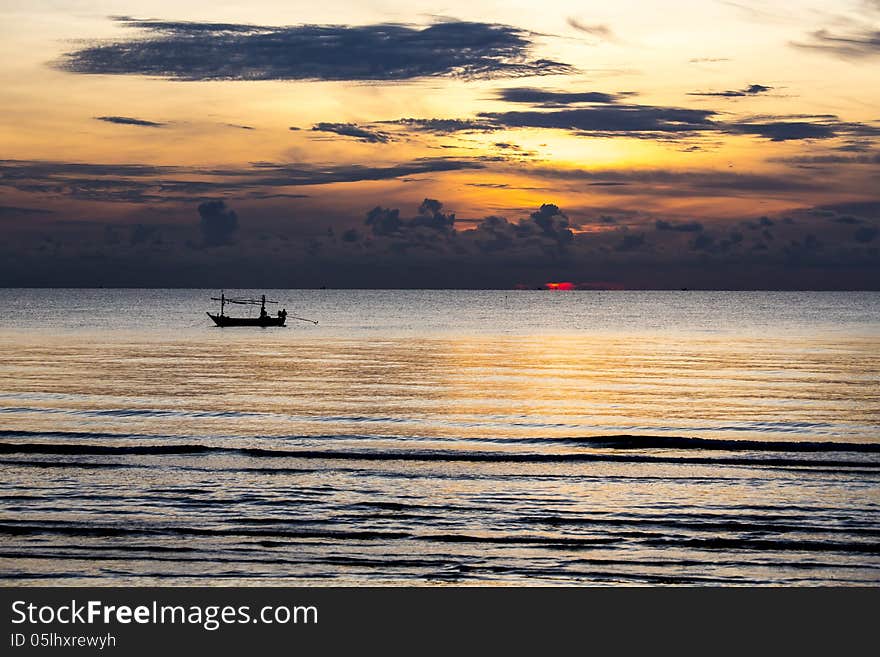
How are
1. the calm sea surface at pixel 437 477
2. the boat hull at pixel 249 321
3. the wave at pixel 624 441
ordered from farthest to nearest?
1. the boat hull at pixel 249 321
2. the wave at pixel 624 441
3. the calm sea surface at pixel 437 477

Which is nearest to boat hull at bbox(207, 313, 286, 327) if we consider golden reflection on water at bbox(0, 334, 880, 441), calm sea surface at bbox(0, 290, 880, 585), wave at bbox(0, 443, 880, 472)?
golden reflection on water at bbox(0, 334, 880, 441)

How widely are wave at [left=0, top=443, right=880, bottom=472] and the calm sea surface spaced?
12 cm

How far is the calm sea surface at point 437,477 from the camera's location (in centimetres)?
1664

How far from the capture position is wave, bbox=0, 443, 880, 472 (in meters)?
28.2

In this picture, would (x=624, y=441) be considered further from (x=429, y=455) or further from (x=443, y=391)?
(x=443, y=391)

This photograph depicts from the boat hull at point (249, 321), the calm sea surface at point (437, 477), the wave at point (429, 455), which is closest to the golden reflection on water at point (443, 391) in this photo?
the calm sea surface at point (437, 477)

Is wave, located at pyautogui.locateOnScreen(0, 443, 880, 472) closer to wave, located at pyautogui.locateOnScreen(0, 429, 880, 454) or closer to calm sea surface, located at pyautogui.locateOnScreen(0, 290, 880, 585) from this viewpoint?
calm sea surface, located at pyautogui.locateOnScreen(0, 290, 880, 585)

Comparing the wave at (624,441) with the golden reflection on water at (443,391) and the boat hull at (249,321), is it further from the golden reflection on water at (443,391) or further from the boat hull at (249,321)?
the boat hull at (249,321)

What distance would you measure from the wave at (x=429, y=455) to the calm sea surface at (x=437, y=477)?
12 centimetres

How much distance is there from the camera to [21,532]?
60.0 feet

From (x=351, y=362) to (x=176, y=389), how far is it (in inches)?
881

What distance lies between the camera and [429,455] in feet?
95.8
